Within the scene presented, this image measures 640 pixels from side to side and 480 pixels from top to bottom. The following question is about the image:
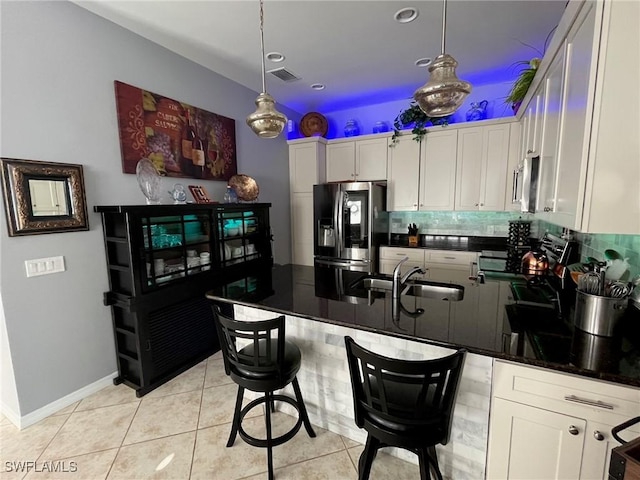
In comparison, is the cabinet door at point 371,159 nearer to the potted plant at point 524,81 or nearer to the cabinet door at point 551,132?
the potted plant at point 524,81

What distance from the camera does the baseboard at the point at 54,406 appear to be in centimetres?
201

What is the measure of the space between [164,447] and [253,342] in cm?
99

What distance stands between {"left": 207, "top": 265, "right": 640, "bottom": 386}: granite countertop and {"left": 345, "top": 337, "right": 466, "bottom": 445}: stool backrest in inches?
5.5

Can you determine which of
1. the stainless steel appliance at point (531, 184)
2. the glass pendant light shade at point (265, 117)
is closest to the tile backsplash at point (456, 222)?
the stainless steel appliance at point (531, 184)

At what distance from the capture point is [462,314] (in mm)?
1485

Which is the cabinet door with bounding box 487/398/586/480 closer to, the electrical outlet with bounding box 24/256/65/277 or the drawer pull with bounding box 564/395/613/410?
the drawer pull with bounding box 564/395/613/410

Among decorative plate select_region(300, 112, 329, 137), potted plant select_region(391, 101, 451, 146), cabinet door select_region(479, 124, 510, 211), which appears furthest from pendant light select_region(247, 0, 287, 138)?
cabinet door select_region(479, 124, 510, 211)

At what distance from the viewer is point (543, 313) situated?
4.92 feet

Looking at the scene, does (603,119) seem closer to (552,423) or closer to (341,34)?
(552,423)

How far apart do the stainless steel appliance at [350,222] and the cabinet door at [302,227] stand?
0.27 m

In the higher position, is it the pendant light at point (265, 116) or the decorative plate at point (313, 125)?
the decorative plate at point (313, 125)

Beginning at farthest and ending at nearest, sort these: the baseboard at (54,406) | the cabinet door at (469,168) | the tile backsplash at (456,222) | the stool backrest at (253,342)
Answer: the tile backsplash at (456,222), the cabinet door at (469,168), the baseboard at (54,406), the stool backrest at (253,342)

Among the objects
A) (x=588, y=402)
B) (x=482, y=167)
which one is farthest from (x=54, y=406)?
(x=482, y=167)

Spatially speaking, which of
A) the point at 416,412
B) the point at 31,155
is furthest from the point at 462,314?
the point at 31,155
